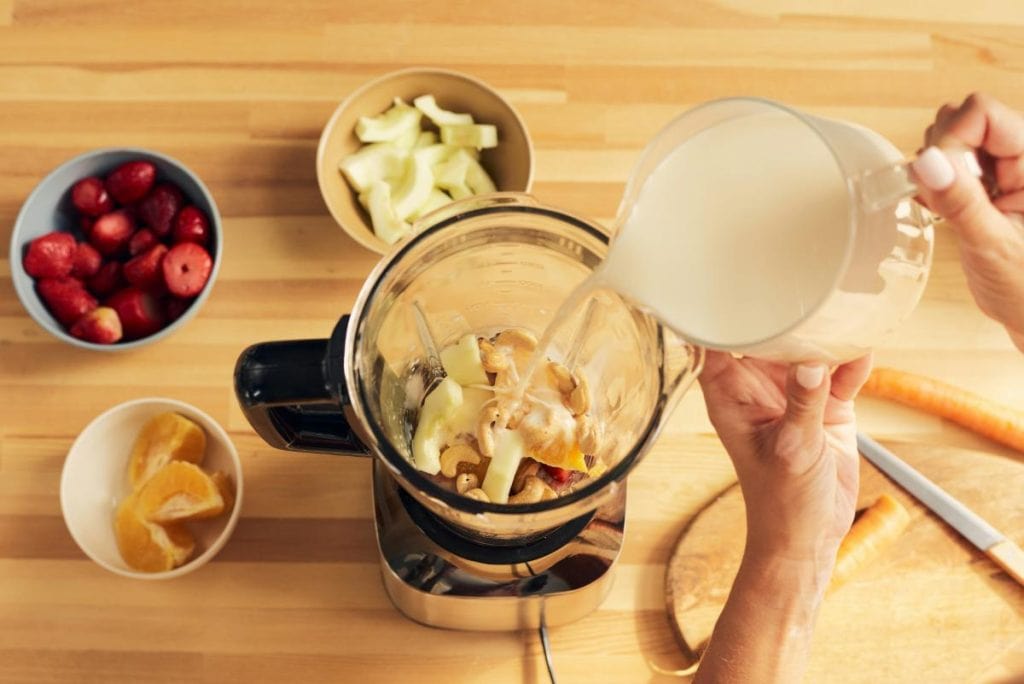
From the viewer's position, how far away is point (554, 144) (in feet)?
3.96

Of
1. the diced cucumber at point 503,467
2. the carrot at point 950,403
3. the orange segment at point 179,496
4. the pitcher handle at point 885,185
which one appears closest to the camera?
the pitcher handle at point 885,185

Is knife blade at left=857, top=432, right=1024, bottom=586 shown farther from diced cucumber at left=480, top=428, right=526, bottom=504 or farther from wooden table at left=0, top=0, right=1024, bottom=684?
diced cucumber at left=480, top=428, right=526, bottom=504

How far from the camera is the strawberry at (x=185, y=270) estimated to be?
1.07m

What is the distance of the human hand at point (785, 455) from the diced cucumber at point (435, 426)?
0.32 m

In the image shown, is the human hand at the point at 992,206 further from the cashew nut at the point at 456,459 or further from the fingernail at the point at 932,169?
the cashew nut at the point at 456,459

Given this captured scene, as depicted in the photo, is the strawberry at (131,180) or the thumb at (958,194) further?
the strawberry at (131,180)

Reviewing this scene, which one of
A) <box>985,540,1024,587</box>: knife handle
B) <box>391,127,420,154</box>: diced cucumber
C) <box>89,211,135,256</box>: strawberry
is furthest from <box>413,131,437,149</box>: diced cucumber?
<box>985,540,1024,587</box>: knife handle

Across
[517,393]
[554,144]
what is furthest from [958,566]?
[554,144]

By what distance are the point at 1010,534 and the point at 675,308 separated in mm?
683

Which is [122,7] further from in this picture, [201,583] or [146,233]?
[201,583]

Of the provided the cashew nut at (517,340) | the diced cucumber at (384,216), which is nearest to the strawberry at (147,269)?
the diced cucumber at (384,216)

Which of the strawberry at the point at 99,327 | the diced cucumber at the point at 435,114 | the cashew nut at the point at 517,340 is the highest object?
the diced cucumber at the point at 435,114

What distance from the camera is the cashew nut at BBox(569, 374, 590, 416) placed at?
828 millimetres

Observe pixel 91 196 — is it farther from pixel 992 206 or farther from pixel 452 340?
pixel 992 206
